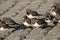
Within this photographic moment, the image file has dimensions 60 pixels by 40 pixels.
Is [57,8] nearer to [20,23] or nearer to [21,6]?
[20,23]

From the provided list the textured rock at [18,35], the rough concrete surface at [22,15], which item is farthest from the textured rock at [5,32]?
the textured rock at [18,35]

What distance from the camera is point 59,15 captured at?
14164mm

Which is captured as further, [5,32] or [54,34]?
[5,32]

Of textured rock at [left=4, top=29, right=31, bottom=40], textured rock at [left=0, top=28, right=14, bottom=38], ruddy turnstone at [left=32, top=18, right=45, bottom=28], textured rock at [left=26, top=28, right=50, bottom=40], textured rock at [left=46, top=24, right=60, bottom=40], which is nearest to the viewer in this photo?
textured rock at [left=46, top=24, right=60, bottom=40]

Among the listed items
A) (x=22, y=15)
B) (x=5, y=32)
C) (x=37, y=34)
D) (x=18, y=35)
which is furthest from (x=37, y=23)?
(x=22, y=15)

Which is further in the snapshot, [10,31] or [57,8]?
[57,8]

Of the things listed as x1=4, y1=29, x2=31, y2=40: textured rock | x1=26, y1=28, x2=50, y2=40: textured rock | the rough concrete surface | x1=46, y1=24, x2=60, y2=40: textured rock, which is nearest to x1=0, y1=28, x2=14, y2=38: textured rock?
the rough concrete surface

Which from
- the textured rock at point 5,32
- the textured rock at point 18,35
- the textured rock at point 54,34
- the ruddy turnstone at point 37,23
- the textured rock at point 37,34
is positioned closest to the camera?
the textured rock at point 54,34

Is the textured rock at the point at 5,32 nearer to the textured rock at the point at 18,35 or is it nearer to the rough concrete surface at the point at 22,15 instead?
the rough concrete surface at the point at 22,15

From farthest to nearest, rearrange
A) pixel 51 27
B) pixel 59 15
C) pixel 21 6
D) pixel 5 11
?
pixel 21 6, pixel 5 11, pixel 59 15, pixel 51 27

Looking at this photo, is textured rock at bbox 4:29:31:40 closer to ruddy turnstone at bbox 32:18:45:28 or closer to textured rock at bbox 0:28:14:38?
textured rock at bbox 0:28:14:38

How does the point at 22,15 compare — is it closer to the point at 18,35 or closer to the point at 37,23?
the point at 37,23

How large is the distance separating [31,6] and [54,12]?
11.1 feet

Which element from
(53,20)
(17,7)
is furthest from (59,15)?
(17,7)
